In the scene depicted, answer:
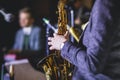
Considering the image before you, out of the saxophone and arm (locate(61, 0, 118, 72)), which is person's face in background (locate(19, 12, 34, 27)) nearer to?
the saxophone

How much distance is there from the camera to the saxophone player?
1.91 metres

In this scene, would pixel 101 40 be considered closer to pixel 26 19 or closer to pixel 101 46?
pixel 101 46

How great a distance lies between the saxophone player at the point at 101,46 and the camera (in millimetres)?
1909

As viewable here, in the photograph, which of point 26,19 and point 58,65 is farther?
point 26,19

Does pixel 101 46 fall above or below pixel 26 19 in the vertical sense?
below

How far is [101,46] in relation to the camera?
1.91 metres

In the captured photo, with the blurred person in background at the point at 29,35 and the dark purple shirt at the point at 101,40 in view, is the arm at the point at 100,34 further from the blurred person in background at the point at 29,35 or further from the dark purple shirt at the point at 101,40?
the blurred person in background at the point at 29,35

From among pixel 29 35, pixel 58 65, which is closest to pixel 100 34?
pixel 58 65

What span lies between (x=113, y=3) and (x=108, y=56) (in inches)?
11.8

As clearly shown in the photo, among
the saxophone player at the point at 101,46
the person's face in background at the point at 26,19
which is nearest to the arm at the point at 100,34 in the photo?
the saxophone player at the point at 101,46

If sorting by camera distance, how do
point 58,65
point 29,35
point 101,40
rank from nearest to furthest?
1. point 101,40
2. point 58,65
3. point 29,35

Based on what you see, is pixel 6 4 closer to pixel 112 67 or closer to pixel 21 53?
pixel 21 53

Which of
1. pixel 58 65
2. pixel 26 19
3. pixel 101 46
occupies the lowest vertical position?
pixel 58 65

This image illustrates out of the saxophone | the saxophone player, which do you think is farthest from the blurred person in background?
the saxophone player
